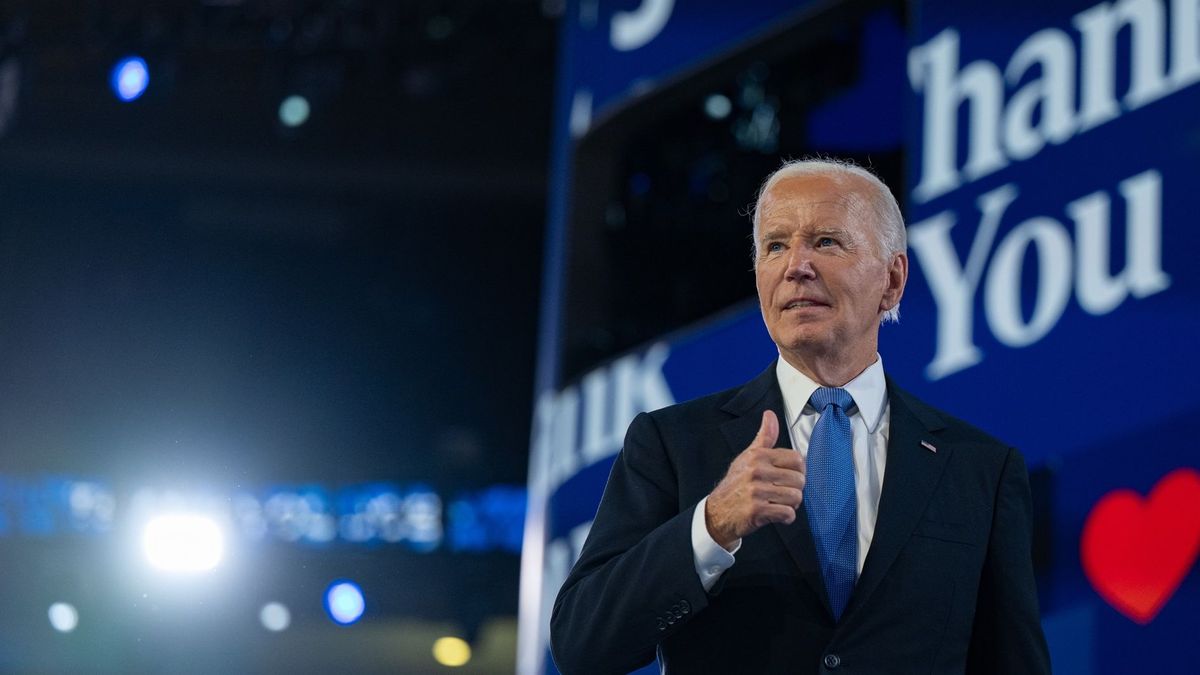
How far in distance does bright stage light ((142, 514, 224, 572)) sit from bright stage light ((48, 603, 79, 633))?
523mm

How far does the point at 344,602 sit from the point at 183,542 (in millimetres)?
937

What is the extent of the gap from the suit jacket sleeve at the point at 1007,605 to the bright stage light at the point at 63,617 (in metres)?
7.34

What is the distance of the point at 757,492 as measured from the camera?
1133 mm

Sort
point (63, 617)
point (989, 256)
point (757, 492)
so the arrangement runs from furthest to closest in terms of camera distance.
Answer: point (63, 617)
point (989, 256)
point (757, 492)

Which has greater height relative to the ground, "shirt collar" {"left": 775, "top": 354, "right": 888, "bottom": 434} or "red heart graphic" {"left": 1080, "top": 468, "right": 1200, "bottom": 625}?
"red heart graphic" {"left": 1080, "top": 468, "right": 1200, "bottom": 625}

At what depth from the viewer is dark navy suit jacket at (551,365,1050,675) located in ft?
4.08

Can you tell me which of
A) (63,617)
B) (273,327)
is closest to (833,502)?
(273,327)

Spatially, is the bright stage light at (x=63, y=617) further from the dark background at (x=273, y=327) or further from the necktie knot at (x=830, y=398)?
the necktie knot at (x=830, y=398)

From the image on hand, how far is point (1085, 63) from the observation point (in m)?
3.25

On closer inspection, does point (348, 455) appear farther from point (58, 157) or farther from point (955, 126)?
point (955, 126)

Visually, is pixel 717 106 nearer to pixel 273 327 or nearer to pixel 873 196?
pixel 873 196

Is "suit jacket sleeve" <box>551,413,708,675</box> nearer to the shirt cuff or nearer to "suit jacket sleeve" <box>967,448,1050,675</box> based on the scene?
the shirt cuff

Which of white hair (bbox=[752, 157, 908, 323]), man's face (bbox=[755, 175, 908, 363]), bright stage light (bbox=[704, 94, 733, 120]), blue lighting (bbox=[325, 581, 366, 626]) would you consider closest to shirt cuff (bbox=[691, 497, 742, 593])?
man's face (bbox=[755, 175, 908, 363])

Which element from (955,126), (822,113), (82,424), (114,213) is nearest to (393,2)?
(822,113)
